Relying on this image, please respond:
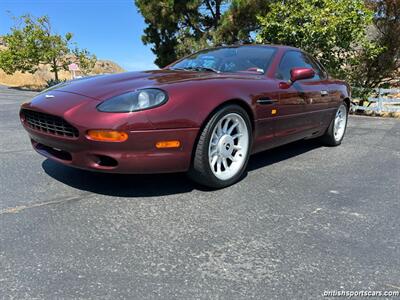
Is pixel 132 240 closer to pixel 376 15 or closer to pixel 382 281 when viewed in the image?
pixel 382 281

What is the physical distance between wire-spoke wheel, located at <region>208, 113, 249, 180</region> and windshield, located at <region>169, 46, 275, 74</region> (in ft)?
2.57

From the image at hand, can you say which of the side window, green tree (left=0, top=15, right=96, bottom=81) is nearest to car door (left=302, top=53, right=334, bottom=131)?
the side window

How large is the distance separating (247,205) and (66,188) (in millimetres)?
1530

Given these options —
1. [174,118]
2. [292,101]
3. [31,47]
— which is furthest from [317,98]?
[31,47]

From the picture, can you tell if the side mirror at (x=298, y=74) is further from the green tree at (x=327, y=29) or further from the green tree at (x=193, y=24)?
the green tree at (x=193, y=24)

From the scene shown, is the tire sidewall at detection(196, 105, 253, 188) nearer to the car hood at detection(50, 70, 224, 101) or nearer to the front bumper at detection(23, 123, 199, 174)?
the front bumper at detection(23, 123, 199, 174)

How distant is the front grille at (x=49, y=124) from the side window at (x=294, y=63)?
2232 millimetres

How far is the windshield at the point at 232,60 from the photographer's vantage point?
4.19 meters

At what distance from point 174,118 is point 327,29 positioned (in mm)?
8524

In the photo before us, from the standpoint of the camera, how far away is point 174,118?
3029 millimetres

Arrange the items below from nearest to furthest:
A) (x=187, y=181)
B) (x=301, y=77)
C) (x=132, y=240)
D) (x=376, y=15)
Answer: (x=132, y=240), (x=187, y=181), (x=301, y=77), (x=376, y=15)


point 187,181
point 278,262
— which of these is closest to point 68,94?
point 187,181

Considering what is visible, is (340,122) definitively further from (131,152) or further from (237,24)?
(237,24)

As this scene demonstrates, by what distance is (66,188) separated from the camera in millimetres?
3395
